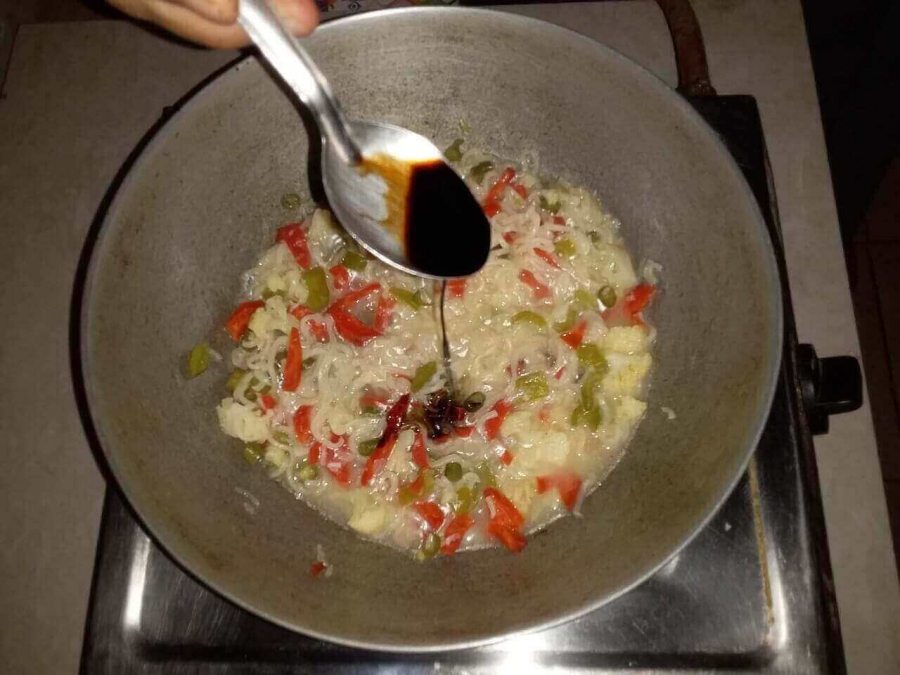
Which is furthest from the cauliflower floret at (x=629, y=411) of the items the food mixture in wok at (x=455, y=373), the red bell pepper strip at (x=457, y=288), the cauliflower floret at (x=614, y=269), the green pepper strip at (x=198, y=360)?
the green pepper strip at (x=198, y=360)

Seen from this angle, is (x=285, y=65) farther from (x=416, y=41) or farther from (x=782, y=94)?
(x=782, y=94)

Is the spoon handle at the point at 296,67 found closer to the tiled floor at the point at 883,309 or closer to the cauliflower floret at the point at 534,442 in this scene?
the cauliflower floret at the point at 534,442

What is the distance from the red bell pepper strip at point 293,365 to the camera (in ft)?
6.90

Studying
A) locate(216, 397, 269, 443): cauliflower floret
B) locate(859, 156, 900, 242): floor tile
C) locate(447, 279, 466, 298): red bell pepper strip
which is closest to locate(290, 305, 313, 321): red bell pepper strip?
locate(216, 397, 269, 443): cauliflower floret

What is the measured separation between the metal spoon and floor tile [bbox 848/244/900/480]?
257cm

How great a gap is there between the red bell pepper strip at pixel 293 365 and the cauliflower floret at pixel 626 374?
90 centimetres

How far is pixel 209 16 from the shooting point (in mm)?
1446

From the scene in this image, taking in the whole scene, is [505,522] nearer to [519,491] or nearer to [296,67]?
[519,491]

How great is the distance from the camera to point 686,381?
1.89 m

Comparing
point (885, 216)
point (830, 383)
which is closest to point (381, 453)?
point (830, 383)

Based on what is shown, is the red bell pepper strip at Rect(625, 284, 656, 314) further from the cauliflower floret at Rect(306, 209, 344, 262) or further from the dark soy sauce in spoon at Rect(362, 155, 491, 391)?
the cauliflower floret at Rect(306, 209, 344, 262)

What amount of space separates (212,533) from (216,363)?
1.84ft

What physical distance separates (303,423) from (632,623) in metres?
1.05

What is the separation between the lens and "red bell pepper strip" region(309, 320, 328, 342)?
2.17 metres
